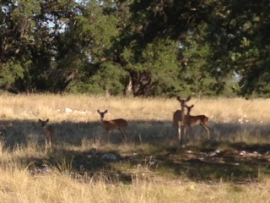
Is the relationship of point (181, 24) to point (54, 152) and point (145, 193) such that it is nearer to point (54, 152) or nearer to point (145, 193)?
point (54, 152)

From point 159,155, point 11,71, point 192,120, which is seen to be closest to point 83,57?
point 11,71

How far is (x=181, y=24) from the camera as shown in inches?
566

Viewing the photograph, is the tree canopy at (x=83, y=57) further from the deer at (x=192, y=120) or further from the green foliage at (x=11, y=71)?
the deer at (x=192, y=120)

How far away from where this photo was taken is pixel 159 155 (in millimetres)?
13875

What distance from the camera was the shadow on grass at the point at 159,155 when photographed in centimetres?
1155

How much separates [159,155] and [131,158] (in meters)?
0.83

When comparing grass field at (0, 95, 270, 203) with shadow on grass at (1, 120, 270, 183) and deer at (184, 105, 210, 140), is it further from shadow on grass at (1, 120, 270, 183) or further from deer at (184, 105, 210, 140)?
deer at (184, 105, 210, 140)

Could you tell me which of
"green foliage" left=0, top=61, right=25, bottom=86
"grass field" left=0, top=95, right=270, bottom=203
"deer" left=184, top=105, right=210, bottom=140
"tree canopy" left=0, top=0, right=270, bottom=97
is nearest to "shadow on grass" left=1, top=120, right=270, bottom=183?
"grass field" left=0, top=95, right=270, bottom=203

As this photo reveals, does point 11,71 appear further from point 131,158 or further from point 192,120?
point 131,158

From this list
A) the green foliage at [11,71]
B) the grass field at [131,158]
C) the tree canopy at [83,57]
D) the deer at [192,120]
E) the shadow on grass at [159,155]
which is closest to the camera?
the grass field at [131,158]

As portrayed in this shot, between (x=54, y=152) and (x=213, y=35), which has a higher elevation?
(x=213, y=35)

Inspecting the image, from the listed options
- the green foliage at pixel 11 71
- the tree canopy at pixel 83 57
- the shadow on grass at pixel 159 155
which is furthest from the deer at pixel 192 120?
the green foliage at pixel 11 71

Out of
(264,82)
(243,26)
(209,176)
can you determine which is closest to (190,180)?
(209,176)

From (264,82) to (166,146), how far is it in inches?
177
